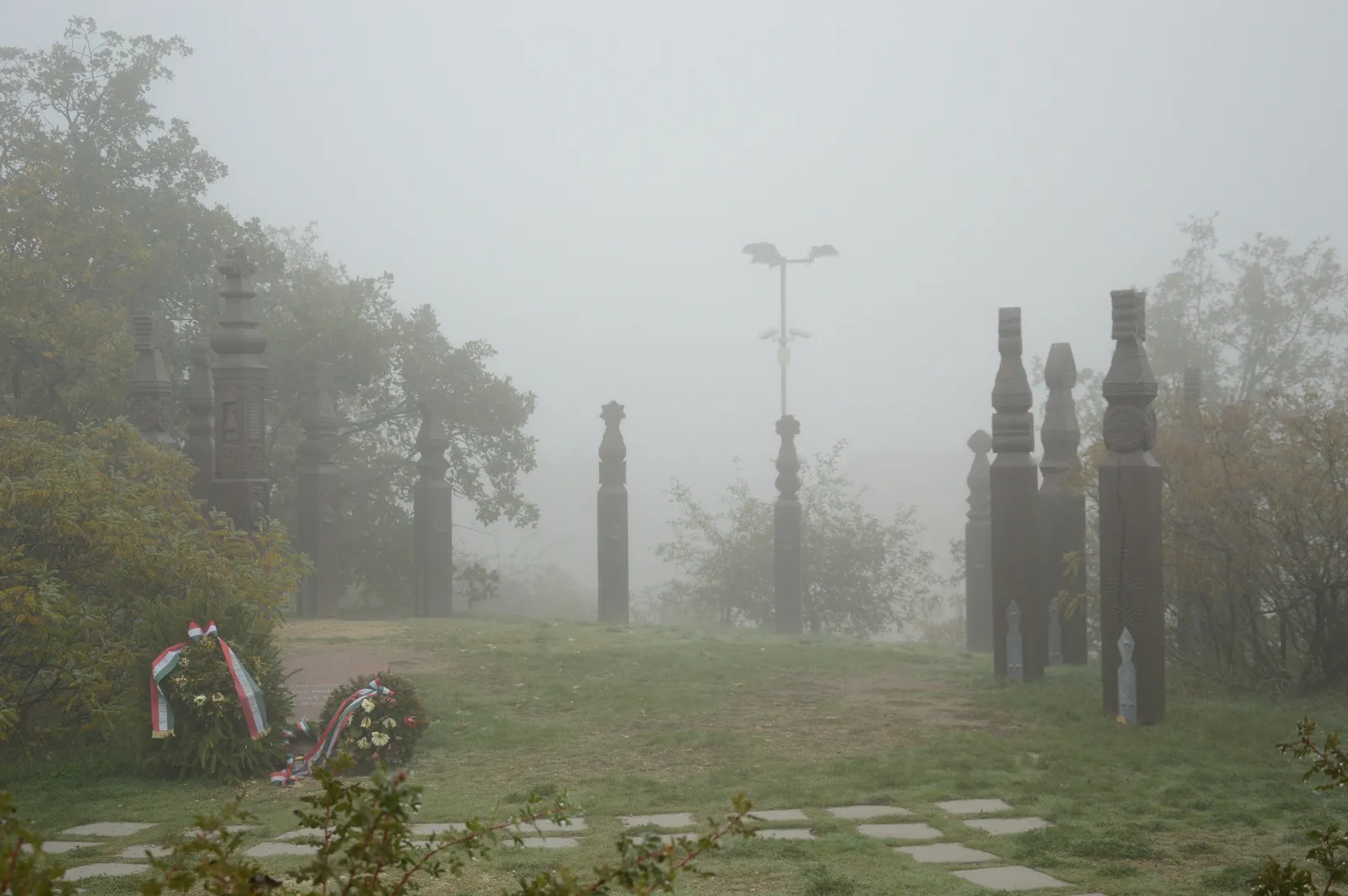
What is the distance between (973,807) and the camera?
7.17 meters

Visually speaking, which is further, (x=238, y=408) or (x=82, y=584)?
(x=238, y=408)

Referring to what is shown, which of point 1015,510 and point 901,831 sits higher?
point 1015,510

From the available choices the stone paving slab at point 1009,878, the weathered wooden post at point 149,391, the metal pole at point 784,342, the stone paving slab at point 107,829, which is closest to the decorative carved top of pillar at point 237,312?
the weathered wooden post at point 149,391

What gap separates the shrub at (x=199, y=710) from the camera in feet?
27.9

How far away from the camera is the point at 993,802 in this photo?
7289 mm

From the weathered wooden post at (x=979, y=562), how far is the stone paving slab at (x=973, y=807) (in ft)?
39.4

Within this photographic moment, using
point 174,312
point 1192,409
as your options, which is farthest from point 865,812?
point 174,312

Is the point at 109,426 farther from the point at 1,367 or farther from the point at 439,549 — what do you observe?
the point at 439,549

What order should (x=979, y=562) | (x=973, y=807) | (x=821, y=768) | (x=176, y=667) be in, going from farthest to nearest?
(x=979, y=562)
(x=176, y=667)
(x=821, y=768)
(x=973, y=807)

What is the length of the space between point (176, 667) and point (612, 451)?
1236cm

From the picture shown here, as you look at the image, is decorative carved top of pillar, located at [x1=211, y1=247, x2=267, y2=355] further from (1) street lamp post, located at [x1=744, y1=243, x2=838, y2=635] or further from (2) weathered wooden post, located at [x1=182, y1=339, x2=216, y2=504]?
(1) street lamp post, located at [x1=744, y1=243, x2=838, y2=635]

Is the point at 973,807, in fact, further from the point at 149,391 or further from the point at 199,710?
the point at 149,391

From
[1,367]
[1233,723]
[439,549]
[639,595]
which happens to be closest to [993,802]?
[1233,723]

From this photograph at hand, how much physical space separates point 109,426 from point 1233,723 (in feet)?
33.0
